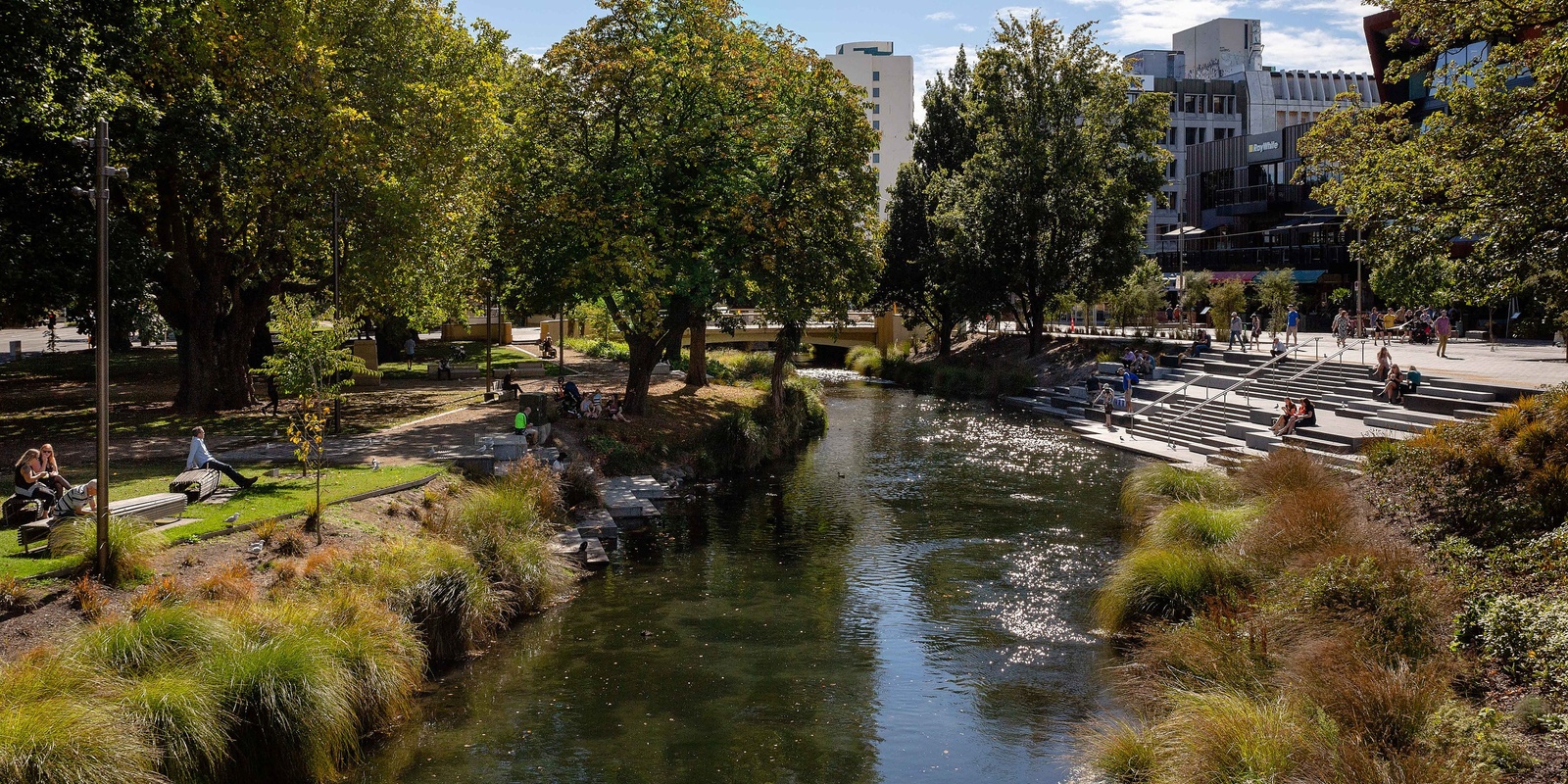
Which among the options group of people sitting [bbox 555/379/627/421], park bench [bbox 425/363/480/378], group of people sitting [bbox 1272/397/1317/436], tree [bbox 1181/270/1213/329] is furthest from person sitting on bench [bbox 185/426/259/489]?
tree [bbox 1181/270/1213/329]

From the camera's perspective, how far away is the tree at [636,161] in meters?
28.8

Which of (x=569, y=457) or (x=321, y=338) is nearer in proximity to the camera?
(x=321, y=338)

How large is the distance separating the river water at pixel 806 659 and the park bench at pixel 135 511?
542 cm

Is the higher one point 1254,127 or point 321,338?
point 1254,127

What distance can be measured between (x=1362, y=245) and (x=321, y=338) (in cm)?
2090

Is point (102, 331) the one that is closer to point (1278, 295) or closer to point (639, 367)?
point (639, 367)

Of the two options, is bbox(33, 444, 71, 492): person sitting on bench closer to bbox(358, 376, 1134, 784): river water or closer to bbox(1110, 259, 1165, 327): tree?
bbox(358, 376, 1134, 784): river water

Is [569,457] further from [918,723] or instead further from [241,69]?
[918,723]

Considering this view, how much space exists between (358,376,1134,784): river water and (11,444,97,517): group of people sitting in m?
6.09

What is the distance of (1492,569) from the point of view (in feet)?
46.1

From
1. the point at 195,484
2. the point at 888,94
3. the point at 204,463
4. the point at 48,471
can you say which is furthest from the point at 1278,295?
the point at 888,94

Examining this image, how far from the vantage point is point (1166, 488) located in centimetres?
2359

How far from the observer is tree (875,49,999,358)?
55000mm

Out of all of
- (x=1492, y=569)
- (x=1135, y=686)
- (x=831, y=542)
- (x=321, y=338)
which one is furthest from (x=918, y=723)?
(x=321, y=338)
